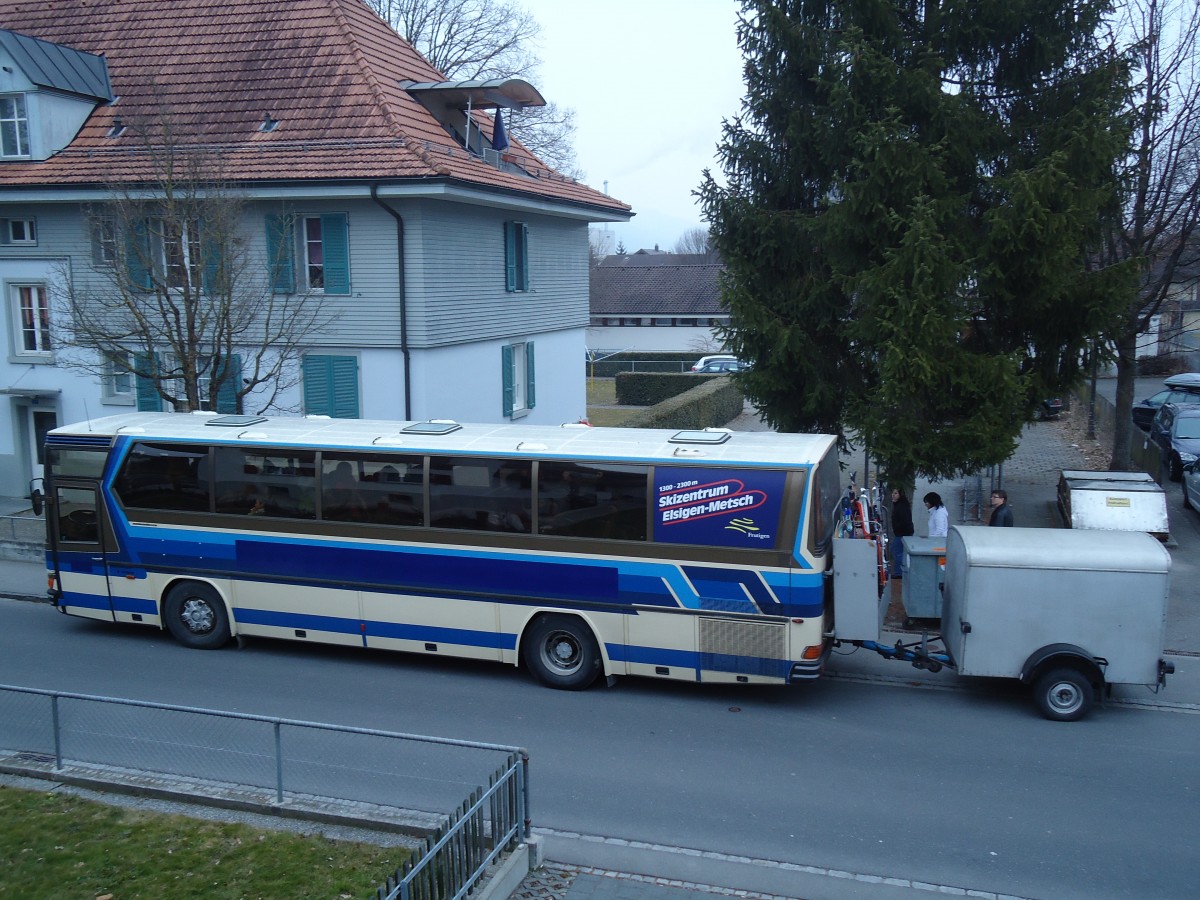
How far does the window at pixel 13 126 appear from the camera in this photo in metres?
21.4

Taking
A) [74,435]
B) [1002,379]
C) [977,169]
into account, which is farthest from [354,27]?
[1002,379]

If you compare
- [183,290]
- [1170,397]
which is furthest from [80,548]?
[1170,397]

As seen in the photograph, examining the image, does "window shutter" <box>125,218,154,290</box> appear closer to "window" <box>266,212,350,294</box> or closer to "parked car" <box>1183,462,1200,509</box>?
"window" <box>266,212,350,294</box>

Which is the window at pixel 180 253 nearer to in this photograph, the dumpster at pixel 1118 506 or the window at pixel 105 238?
the window at pixel 105 238

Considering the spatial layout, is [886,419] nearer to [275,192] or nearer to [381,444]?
[381,444]

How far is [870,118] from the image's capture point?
50.0 ft

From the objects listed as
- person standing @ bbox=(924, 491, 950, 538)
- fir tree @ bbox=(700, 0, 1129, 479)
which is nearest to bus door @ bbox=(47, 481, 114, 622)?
fir tree @ bbox=(700, 0, 1129, 479)

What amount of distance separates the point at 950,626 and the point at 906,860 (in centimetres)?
416

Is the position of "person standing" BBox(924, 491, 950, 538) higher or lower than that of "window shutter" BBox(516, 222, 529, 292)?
lower

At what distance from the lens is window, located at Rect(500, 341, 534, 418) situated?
23.6 m

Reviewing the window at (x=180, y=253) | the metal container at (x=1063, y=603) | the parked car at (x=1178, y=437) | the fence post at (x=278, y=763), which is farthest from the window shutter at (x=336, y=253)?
the parked car at (x=1178, y=437)

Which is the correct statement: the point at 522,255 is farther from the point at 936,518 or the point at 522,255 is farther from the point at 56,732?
the point at 56,732

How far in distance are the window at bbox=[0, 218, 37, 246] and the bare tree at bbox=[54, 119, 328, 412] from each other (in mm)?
3032

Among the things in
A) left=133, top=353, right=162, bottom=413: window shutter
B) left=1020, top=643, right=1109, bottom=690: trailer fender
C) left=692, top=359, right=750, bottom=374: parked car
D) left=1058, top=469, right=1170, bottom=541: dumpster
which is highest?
left=133, top=353, right=162, bottom=413: window shutter
